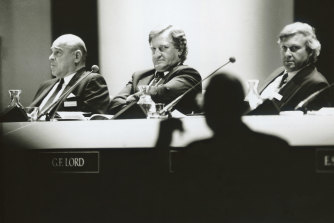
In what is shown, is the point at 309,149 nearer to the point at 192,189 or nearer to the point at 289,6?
the point at 192,189

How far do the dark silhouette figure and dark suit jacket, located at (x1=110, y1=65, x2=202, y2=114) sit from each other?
72cm

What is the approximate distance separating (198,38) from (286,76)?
3.35ft

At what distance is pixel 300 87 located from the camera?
255 centimetres

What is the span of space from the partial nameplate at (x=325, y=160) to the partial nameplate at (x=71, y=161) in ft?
2.81

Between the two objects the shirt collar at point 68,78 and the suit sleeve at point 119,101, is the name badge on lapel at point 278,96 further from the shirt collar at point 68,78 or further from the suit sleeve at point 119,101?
the shirt collar at point 68,78

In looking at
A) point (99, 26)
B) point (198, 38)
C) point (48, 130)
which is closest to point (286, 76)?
point (198, 38)

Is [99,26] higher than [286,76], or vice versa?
[99,26]

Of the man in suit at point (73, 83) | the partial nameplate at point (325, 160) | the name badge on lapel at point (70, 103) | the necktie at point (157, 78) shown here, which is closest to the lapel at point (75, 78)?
the man in suit at point (73, 83)

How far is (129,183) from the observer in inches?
82.9

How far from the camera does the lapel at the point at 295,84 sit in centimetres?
257

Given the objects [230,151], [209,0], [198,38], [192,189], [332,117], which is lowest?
[192,189]

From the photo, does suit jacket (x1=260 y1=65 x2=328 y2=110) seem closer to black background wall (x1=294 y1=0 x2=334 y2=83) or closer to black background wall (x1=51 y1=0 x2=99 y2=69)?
black background wall (x1=294 y1=0 x2=334 y2=83)

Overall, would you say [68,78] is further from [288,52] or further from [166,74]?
[288,52]

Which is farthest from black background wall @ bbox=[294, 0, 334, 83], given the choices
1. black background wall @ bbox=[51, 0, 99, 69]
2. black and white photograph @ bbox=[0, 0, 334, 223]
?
black background wall @ bbox=[51, 0, 99, 69]
